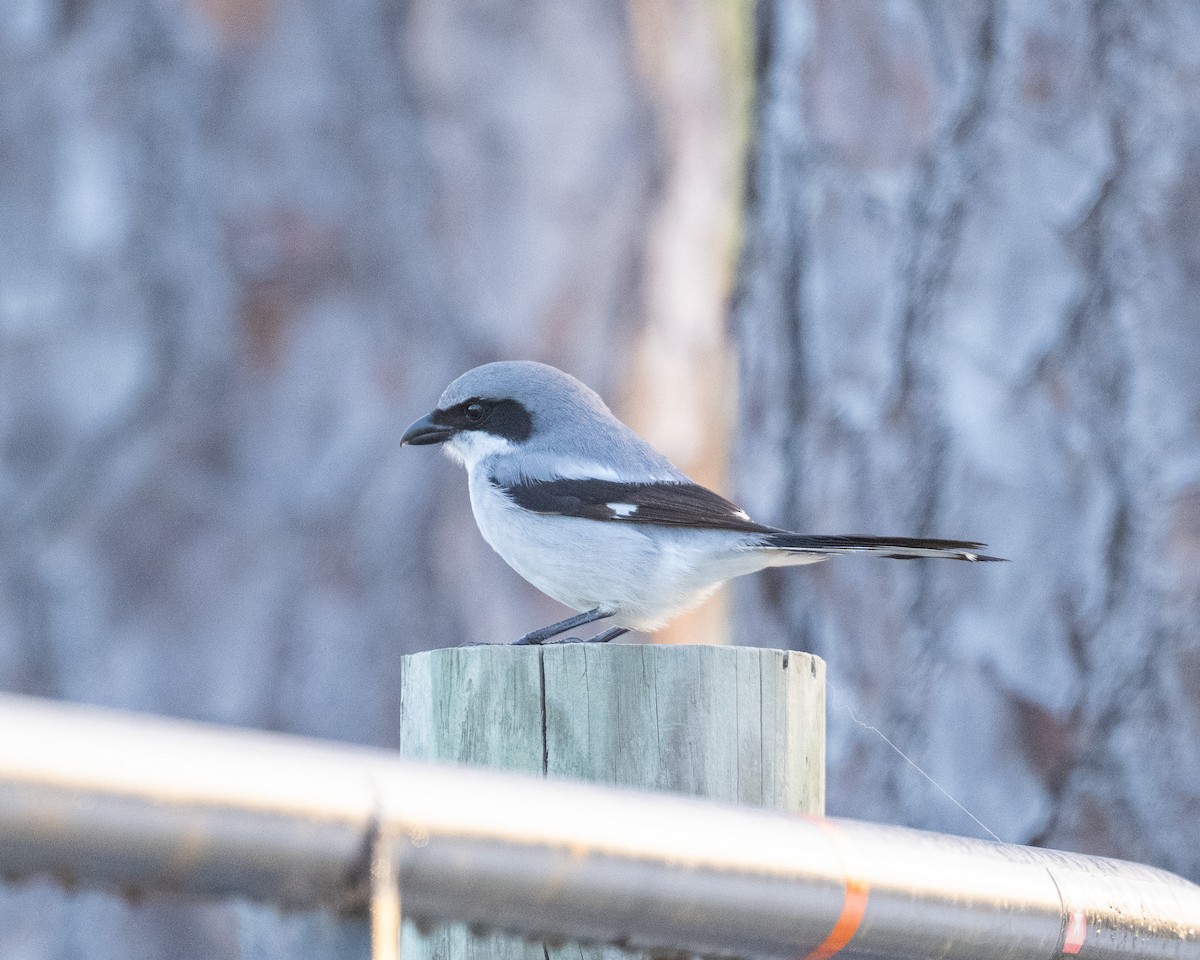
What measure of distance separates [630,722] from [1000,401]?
7.00 feet

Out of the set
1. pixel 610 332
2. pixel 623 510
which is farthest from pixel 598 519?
pixel 610 332

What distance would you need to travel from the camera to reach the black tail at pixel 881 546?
7.87ft

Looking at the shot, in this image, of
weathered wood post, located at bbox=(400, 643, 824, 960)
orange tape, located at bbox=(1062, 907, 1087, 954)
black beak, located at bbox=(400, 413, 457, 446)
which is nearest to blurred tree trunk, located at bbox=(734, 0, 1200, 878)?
black beak, located at bbox=(400, 413, 457, 446)

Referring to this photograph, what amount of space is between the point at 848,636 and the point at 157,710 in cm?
191

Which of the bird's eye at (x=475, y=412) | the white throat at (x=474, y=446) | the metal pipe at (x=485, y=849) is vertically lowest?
the metal pipe at (x=485, y=849)

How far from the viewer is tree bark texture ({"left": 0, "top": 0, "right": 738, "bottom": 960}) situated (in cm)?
367

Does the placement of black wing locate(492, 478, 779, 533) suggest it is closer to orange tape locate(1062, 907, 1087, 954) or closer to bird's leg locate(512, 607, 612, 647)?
bird's leg locate(512, 607, 612, 647)

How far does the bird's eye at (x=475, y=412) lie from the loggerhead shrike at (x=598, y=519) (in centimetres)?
3

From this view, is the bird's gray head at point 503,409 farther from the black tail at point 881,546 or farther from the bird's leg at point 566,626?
the black tail at point 881,546

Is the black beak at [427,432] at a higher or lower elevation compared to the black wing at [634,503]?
higher

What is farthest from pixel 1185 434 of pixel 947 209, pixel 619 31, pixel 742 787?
pixel 742 787

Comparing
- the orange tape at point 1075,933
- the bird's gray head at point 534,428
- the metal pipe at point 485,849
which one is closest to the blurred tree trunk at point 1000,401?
the bird's gray head at point 534,428

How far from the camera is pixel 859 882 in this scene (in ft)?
3.94

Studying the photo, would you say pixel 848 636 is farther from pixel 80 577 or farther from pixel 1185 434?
pixel 80 577
